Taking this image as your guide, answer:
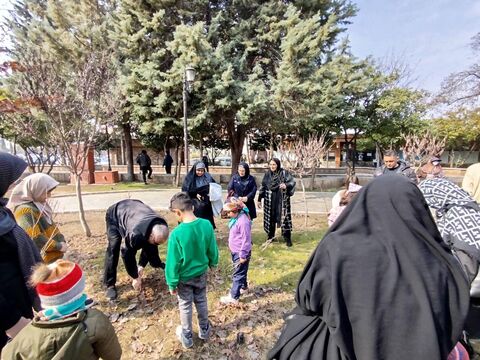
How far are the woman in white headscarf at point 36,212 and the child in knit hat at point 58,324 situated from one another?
1.31 meters

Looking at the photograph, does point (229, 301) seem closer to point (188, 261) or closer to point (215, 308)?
point (215, 308)

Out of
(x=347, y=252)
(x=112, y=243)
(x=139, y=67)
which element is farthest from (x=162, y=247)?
(x=139, y=67)

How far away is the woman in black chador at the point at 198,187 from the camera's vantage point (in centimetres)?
559

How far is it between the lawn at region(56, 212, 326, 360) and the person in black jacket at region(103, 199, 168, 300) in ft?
1.04

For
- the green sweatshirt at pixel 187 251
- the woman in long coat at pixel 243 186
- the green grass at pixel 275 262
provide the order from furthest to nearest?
the woman in long coat at pixel 243 186 < the green grass at pixel 275 262 < the green sweatshirt at pixel 187 251

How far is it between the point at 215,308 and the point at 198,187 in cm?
248

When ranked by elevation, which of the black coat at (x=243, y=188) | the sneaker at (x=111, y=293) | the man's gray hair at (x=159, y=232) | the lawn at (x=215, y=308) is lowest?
the lawn at (x=215, y=308)

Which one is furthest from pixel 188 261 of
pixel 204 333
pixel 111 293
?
pixel 111 293

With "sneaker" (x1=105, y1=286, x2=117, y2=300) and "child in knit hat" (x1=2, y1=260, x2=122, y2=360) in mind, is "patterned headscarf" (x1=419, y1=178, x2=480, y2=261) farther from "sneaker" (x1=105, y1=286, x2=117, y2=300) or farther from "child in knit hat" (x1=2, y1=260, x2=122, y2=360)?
"sneaker" (x1=105, y1=286, x2=117, y2=300)

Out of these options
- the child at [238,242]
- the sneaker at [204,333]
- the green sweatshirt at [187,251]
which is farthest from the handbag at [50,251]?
the child at [238,242]

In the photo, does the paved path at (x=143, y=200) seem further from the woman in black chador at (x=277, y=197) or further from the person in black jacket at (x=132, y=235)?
the person in black jacket at (x=132, y=235)

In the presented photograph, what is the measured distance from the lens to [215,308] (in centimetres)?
370

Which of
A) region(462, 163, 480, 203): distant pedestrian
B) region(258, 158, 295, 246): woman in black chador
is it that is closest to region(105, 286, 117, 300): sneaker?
region(258, 158, 295, 246): woman in black chador

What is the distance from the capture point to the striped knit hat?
1593mm
